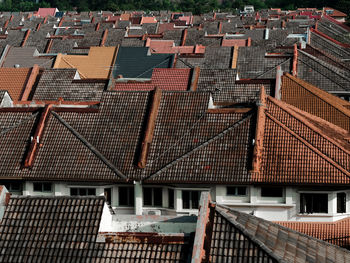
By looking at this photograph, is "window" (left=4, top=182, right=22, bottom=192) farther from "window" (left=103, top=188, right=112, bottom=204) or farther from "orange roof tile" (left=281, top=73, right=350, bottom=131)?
"orange roof tile" (left=281, top=73, right=350, bottom=131)

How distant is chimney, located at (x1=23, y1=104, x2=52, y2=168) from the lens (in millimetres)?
38344

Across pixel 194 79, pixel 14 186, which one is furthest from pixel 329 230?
pixel 194 79

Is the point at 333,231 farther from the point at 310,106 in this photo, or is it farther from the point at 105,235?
the point at 310,106

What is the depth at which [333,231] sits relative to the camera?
3550 cm

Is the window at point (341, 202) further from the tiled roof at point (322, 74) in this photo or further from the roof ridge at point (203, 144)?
the tiled roof at point (322, 74)

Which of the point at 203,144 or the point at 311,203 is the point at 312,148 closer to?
the point at 311,203

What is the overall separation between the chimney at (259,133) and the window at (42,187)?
10.7 m

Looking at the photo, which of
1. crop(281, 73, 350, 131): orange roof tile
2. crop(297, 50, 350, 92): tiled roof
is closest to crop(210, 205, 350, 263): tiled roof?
crop(281, 73, 350, 131): orange roof tile

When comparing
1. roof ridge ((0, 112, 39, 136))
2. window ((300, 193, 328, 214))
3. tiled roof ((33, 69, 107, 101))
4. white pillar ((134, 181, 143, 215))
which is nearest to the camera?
window ((300, 193, 328, 214))

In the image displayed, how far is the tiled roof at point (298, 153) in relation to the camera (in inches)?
1415

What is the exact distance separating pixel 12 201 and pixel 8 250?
229cm

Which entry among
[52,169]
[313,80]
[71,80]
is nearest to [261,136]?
[52,169]

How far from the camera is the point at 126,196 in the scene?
125 feet

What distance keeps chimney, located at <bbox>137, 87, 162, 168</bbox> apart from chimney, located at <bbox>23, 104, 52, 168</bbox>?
567 centimetres
